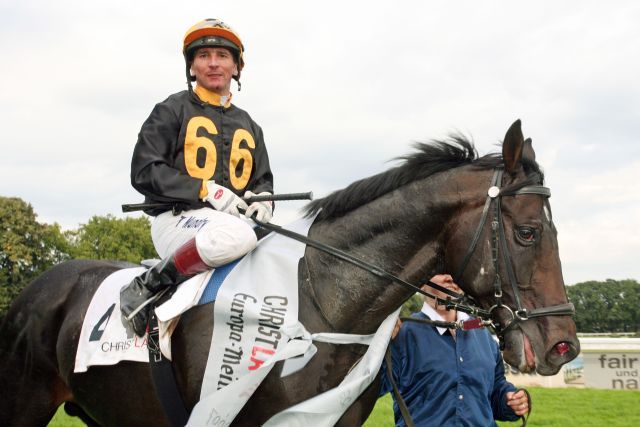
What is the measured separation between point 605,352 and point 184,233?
1125 cm

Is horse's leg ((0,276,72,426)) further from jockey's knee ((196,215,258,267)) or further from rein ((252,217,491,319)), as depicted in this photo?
rein ((252,217,491,319))

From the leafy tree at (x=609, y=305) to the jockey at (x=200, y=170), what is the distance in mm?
57201

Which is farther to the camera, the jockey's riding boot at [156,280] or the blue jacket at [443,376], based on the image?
the blue jacket at [443,376]

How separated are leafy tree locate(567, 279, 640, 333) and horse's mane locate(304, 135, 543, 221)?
57285 mm

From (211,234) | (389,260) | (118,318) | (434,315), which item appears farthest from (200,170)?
(434,315)

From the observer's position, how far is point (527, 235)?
9.94ft

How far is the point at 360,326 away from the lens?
3.29 metres

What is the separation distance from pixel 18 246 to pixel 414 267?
1524 inches

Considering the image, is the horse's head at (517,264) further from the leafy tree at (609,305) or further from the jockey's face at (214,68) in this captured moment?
the leafy tree at (609,305)

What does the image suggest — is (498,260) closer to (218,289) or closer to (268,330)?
(268,330)

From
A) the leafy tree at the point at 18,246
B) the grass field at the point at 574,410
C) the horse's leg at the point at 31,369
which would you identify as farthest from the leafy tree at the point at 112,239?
the horse's leg at the point at 31,369

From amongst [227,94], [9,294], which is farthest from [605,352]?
[9,294]

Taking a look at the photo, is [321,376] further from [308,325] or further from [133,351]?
[133,351]

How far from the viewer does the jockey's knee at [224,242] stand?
10.8 feet
